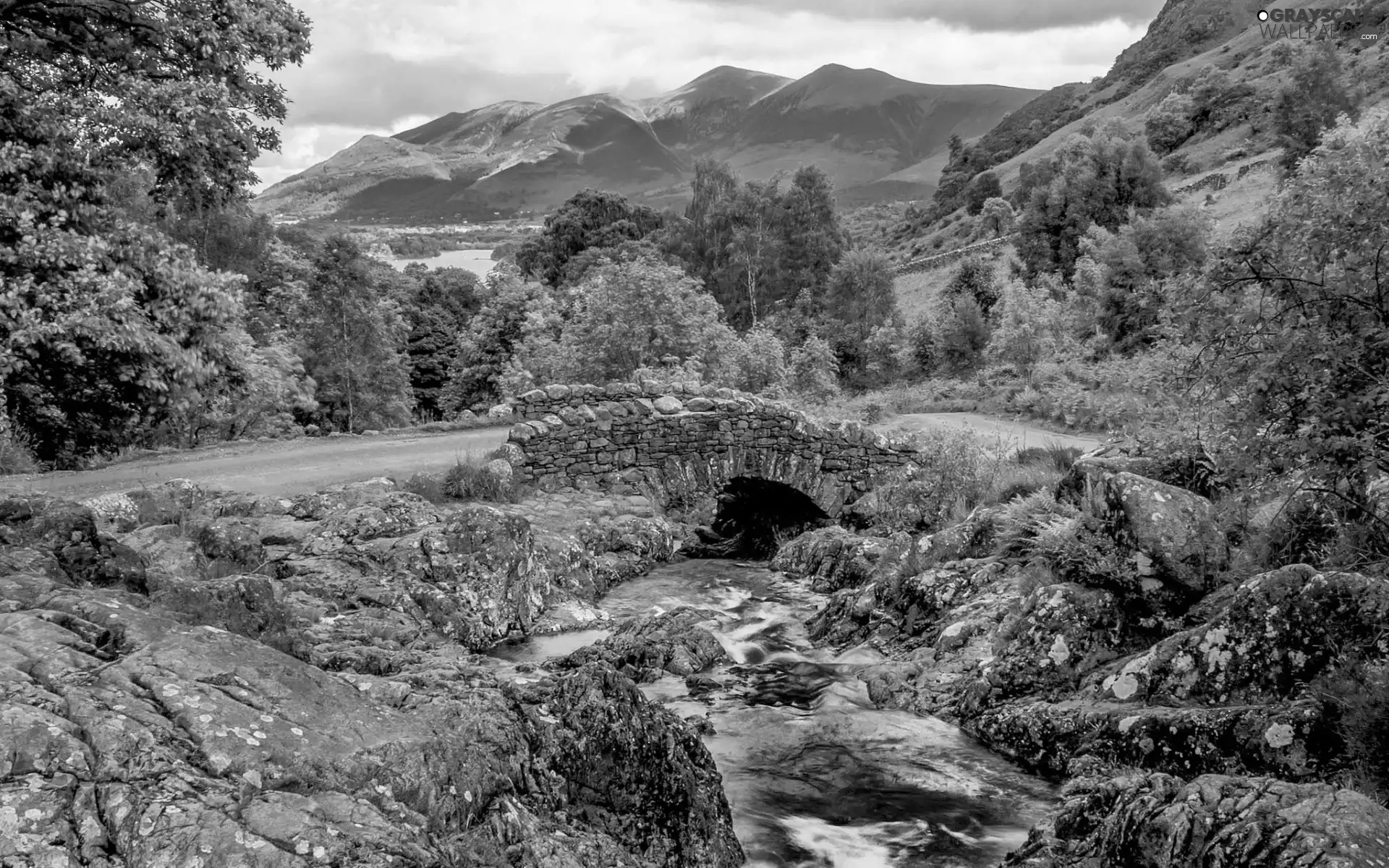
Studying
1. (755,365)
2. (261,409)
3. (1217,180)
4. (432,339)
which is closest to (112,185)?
(261,409)

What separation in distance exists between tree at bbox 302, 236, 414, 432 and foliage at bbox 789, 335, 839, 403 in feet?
48.3

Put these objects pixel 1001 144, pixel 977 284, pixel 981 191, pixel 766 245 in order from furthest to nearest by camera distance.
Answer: pixel 1001 144 < pixel 981 191 < pixel 766 245 < pixel 977 284

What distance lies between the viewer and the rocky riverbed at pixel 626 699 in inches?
159

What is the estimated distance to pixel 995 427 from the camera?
75.4ft

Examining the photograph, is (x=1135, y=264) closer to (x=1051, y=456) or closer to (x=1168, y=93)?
(x=1051, y=456)

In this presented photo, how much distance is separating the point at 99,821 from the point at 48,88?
270 inches

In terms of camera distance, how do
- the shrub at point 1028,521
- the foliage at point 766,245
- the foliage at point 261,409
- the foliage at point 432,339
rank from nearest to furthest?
the shrub at point 1028,521
the foliage at point 261,409
the foliage at point 432,339
the foliage at point 766,245

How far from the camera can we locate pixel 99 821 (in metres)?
3.54

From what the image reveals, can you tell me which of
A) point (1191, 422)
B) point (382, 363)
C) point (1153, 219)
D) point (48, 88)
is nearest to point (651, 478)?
point (1191, 422)

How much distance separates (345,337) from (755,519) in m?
18.0

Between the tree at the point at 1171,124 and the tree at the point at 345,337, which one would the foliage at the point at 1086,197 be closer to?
the tree at the point at 1171,124

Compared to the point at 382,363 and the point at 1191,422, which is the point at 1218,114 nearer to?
the point at 382,363

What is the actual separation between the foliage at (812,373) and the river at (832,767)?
21.0 metres

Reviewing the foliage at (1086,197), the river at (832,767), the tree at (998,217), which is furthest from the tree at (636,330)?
the tree at (998,217)
